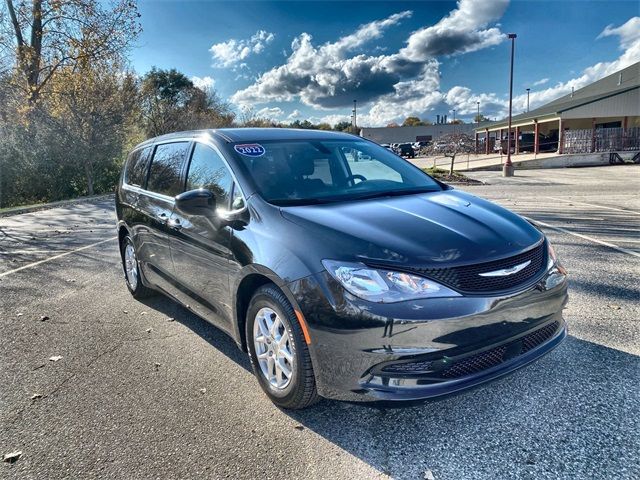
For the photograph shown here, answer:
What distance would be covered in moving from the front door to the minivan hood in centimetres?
63

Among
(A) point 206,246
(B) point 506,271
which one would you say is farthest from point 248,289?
(B) point 506,271

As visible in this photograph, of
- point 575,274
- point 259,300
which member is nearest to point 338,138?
point 259,300

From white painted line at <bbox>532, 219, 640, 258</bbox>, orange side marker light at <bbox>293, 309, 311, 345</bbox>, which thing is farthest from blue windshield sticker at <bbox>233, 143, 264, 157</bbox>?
white painted line at <bbox>532, 219, 640, 258</bbox>

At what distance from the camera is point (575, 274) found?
18.8ft

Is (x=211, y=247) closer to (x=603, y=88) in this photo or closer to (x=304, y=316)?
(x=304, y=316)

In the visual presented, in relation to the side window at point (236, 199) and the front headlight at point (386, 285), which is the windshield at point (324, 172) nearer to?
the side window at point (236, 199)

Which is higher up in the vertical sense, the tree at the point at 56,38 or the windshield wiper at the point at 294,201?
the tree at the point at 56,38

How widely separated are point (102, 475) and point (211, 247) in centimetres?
156

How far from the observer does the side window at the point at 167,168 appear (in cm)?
422

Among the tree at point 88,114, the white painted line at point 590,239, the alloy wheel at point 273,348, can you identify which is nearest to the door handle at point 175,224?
the alloy wheel at point 273,348

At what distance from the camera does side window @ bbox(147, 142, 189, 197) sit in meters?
4.22

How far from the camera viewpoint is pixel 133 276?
5.38m

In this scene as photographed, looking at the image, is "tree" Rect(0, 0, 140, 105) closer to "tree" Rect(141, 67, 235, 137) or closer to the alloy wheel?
"tree" Rect(141, 67, 235, 137)

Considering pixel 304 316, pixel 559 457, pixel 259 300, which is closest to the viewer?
pixel 559 457
